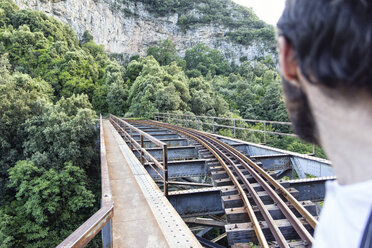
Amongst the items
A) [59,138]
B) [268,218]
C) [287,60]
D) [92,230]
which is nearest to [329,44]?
[287,60]

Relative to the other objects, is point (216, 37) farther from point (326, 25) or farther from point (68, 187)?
point (326, 25)

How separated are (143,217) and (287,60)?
11.2 ft

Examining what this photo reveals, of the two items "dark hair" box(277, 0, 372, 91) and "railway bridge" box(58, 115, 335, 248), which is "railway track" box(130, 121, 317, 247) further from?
"dark hair" box(277, 0, 372, 91)

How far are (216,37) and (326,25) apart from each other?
102 m

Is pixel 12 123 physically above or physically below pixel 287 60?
below

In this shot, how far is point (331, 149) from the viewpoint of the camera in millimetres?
827

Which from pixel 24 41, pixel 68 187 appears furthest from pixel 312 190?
pixel 24 41

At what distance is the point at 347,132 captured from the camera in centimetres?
74

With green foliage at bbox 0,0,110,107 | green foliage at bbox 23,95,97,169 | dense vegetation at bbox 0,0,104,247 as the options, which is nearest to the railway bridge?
dense vegetation at bbox 0,0,104,247

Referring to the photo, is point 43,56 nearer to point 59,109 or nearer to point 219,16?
point 59,109

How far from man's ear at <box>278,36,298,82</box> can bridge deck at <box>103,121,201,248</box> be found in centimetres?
249

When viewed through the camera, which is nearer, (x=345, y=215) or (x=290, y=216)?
(x=345, y=215)

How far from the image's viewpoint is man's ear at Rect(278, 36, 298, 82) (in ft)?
2.62

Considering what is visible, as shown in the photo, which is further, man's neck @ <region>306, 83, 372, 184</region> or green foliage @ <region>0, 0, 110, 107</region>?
green foliage @ <region>0, 0, 110, 107</region>
